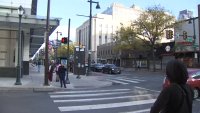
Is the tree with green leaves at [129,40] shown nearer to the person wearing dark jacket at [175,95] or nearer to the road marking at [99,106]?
the road marking at [99,106]

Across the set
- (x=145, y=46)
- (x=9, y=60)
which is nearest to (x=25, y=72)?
(x=9, y=60)

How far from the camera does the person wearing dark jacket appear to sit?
4027 millimetres

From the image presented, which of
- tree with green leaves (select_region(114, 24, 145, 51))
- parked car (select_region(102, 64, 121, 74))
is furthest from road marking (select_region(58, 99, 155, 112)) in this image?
tree with green leaves (select_region(114, 24, 145, 51))

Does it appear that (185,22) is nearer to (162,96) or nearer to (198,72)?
(198,72)

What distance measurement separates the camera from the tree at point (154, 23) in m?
63.3

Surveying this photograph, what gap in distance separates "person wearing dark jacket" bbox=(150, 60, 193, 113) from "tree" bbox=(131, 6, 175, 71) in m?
59.7

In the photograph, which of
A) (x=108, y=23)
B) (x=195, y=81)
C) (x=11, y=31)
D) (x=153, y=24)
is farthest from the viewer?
(x=108, y=23)

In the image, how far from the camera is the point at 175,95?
4.03 metres

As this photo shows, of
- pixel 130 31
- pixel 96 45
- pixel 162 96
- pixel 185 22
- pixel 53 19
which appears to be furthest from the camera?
pixel 96 45

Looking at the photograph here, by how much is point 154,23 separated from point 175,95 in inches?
2376

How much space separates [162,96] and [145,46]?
64.9 meters

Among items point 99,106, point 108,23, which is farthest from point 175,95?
point 108,23

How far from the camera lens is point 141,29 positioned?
65.5 meters

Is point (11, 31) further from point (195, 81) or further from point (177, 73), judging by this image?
point (177, 73)
